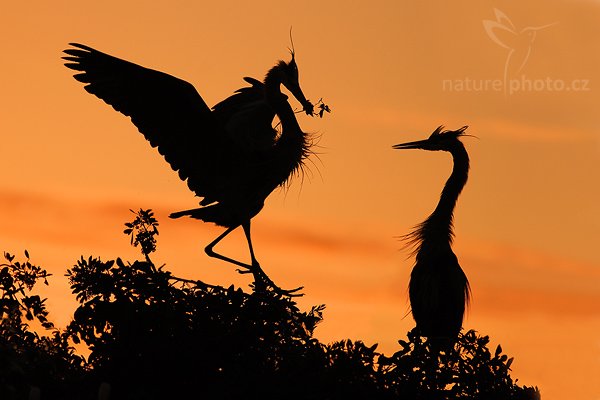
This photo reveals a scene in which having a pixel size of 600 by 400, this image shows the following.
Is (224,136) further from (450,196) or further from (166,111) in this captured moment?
Result: (450,196)

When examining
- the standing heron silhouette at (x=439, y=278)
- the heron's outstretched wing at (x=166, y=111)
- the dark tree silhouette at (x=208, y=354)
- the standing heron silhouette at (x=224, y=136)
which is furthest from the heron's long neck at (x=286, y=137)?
the dark tree silhouette at (x=208, y=354)

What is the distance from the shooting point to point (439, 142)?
1375 centimetres

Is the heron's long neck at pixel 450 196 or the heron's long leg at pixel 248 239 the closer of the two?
the heron's long leg at pixel 248 239

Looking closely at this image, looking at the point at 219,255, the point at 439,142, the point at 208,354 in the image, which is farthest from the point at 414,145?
the point at 208,354

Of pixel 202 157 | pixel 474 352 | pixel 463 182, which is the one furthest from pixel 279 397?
pixel 463 182

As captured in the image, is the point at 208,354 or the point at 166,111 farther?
the point at 166,111

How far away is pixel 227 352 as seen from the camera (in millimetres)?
8305

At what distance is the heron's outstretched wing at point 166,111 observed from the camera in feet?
37.0

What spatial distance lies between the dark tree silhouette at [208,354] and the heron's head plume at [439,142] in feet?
15.7

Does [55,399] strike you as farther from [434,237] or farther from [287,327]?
[434,237]

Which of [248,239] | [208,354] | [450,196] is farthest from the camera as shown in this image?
[450,196]

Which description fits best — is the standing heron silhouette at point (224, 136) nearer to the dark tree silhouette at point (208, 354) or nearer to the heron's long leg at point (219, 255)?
the heron's long leg at point (219, 255)

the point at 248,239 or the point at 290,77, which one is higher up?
the point at 290,77

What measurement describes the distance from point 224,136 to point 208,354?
14.3 feet
